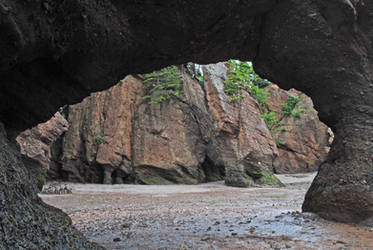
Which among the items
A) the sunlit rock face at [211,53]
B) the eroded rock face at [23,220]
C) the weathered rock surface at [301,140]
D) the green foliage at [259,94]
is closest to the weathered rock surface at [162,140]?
the green foliage at [259,94]

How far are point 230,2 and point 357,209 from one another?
264cm

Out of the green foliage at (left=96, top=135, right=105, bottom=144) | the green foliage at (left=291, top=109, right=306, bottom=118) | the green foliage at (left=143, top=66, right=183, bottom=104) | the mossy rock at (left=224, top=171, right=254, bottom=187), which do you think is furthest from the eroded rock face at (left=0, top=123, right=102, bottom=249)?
the green foliage at (left=291, top=109, right=306, bottom=118)

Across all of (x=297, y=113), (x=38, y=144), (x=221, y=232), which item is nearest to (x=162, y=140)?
(x=38, y=144)

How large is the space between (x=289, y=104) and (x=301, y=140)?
124 inches

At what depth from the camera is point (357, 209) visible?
2.80 metres

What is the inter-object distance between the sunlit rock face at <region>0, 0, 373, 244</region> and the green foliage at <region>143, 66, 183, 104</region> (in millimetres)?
10026

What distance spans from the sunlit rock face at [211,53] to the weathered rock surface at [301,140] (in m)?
15.9

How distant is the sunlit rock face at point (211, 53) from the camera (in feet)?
6.12

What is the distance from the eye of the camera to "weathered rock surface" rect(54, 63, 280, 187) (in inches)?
462

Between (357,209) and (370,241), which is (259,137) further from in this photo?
(370,241)

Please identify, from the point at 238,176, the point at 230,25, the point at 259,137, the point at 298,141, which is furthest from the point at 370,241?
the point at 298,141

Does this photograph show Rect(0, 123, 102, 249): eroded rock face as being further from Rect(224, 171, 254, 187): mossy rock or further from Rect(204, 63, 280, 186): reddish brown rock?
Rect(204, 63, 280, 186): reddish brown rock

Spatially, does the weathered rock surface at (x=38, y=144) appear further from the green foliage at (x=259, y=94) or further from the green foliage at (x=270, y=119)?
the green foliage at (x=270, y=119)

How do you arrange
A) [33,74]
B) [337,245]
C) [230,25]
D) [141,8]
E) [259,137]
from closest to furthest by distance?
1. [337,245]
2. [33,74]
3. [141,8]
4. [230,25]
5. [259,137]
